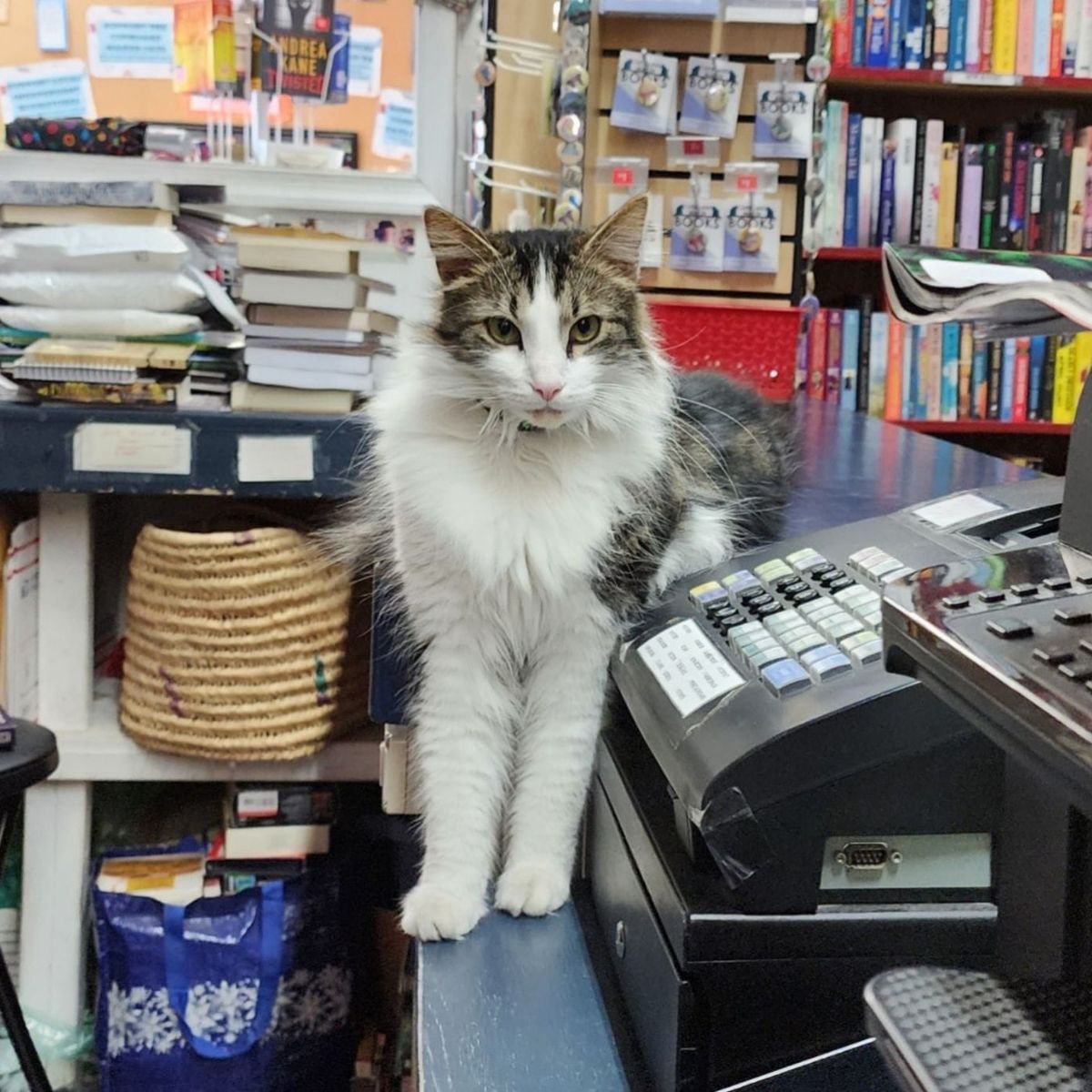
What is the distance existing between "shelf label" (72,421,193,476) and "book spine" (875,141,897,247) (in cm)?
175

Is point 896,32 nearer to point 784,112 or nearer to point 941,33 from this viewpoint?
point 941,33

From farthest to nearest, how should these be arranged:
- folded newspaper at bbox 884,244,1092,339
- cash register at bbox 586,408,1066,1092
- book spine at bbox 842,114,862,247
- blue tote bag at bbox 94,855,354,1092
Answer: book spine at bbox 842,114,862,247 < blue tote bag at bbox 94,855,354,1092 < cash register at bbox 586,408,1066,1092 < folded newspaper at bbox 884,244,1092,339

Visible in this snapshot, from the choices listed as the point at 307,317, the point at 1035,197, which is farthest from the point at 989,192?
the point at 307,317

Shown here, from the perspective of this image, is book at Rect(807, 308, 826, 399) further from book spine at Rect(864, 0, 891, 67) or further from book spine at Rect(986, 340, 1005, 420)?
book spine at Rect(864, 0, 891, 67)

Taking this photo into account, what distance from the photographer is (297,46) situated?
200cm

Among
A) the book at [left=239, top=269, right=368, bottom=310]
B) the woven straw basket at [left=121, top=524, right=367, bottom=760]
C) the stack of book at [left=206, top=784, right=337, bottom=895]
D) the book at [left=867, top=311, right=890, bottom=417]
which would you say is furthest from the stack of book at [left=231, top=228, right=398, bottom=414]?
the book at [left=867, top=311, right=890, bottom=417]

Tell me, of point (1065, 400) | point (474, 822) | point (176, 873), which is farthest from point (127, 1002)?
point (1065, 400)

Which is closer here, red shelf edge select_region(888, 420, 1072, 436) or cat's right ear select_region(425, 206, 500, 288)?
cat's right ear select_region(425, 206, 500, 288)

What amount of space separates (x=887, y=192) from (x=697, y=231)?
0.71 metres

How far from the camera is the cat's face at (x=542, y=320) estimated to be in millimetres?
1006

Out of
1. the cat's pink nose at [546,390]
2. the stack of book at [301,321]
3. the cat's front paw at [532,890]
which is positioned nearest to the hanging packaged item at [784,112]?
the stack of book at [301,321]

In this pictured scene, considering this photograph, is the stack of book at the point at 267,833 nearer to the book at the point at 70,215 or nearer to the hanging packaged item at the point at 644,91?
the book at the point at 70,215

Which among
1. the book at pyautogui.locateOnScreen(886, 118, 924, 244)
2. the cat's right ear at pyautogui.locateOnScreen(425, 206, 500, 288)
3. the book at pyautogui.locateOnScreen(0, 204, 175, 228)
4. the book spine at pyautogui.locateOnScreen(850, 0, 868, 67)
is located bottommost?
the cat's right ear at pyautogui.locateOnScreen(425, 206, 500, 288)

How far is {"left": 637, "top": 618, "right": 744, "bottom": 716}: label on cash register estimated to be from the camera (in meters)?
0.67
